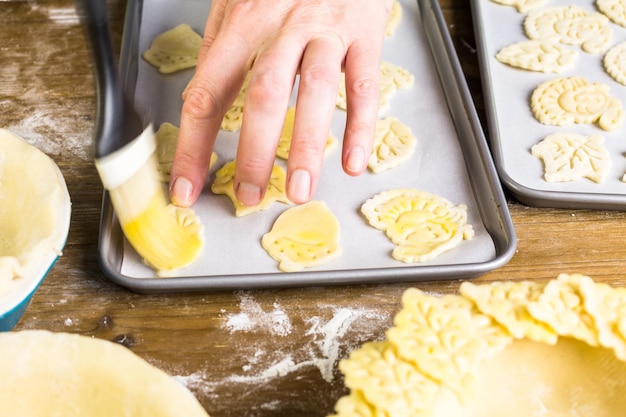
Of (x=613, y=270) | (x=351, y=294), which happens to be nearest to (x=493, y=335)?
(x=351, y=294)

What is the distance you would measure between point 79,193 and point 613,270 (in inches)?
36.4

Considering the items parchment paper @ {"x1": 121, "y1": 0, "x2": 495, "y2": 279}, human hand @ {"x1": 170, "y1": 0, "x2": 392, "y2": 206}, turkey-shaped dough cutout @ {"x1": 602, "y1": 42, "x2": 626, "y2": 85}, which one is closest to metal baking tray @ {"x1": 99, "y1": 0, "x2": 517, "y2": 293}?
parchment paper @ {"x1": 121, "y1": 0, "x2": 495, "y2": 279}

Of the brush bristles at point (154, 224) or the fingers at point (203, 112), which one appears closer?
the brush bristles at point (154, 224)

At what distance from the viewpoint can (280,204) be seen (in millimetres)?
1248

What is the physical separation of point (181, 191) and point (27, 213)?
0.27 m

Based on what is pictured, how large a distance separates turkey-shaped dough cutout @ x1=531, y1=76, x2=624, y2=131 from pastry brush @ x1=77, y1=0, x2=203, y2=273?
74cm

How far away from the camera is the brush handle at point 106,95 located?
0.88m

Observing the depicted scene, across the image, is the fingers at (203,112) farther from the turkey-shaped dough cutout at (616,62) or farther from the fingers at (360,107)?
the turkey-shaped dough cutout at (616,62)

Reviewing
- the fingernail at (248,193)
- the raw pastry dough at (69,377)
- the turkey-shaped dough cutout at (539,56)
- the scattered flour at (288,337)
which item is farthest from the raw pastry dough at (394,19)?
the raw pastry dough at (69,377)

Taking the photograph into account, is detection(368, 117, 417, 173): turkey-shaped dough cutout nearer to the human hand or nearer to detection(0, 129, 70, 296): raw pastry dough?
the human hand

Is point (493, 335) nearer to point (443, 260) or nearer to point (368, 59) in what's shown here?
point (443, 260)

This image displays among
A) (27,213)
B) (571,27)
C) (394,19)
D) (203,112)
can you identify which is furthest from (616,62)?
(27,213)

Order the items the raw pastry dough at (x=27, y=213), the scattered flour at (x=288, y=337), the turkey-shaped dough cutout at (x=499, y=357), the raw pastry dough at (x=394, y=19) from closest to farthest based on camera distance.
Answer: the turkey-shaped dough cutout at (x=499, y=357)
the raw pastry dough at (x=27, y=213)
the scattered flour at (x=288, y=337)
the raw pastry dough at (x=394, y=19)

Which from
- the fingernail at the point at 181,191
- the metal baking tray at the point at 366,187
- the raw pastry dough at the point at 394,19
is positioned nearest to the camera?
the metal baking tray at the point at 366,187
